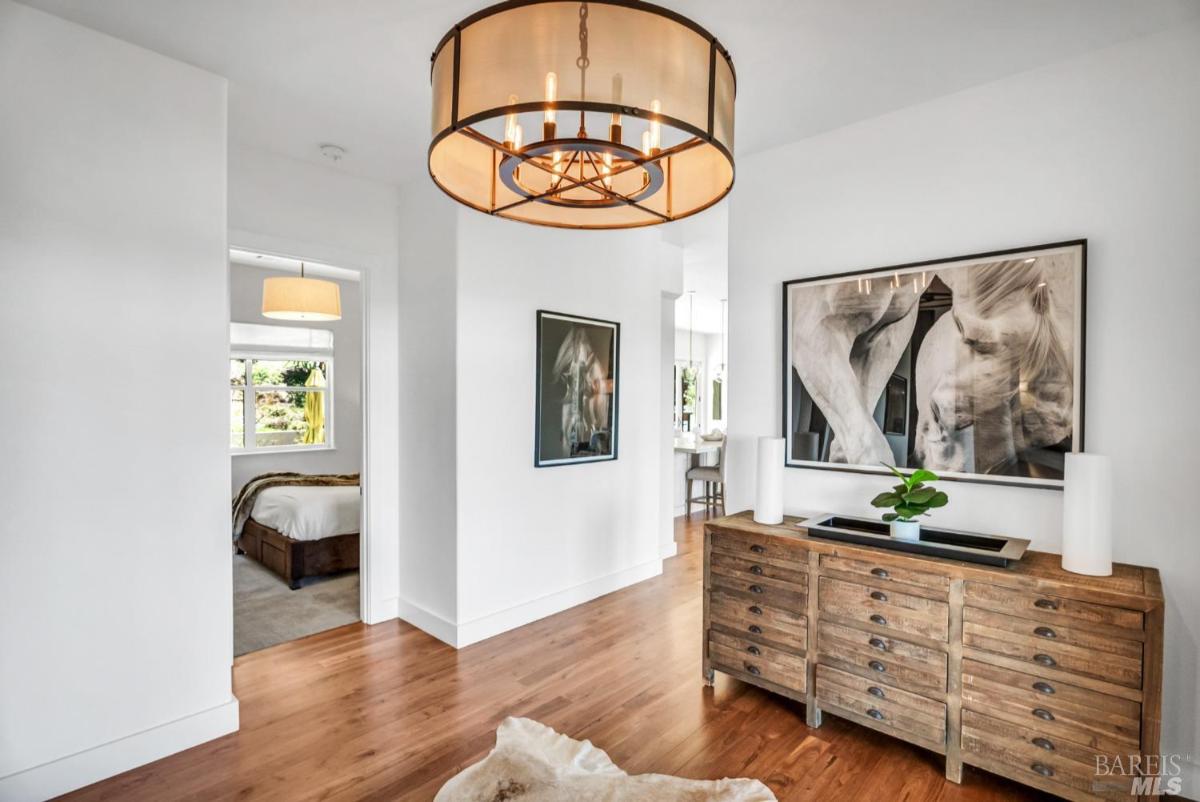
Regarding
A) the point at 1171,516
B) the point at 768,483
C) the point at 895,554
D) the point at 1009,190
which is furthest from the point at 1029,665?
the point at 1009,190

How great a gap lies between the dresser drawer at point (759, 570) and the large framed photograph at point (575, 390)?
141 centimetres

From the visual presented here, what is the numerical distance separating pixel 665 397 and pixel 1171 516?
3365mm

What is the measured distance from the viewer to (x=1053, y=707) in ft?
6.68

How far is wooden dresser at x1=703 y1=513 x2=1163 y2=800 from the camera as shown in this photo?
1.94 m

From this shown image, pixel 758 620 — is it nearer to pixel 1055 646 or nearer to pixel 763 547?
pixel 763 547

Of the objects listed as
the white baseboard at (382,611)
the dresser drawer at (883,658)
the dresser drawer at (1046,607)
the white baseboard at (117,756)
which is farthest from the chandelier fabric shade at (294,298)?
the dresser drawer at (1046,607)

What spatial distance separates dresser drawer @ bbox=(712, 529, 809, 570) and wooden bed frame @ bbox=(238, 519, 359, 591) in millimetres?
3123

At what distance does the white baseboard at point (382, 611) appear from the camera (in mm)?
3779

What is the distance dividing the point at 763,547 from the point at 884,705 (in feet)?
2.49

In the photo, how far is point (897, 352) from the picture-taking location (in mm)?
2797

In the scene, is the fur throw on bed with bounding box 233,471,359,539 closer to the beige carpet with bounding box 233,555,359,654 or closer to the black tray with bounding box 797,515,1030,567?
the beige carpet with bounding box 233,555,359,654

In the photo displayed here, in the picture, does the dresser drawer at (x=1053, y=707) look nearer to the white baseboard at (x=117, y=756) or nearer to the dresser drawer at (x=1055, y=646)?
the dresser drawer at (x=1055, y=646)

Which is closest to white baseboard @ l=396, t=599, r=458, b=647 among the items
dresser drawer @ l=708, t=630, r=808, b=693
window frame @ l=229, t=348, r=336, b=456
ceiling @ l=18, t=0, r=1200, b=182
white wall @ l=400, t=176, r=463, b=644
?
white wall @ l=400, t=176, r=463, b=644

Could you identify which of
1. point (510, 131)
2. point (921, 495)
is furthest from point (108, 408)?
point (921, 495)
